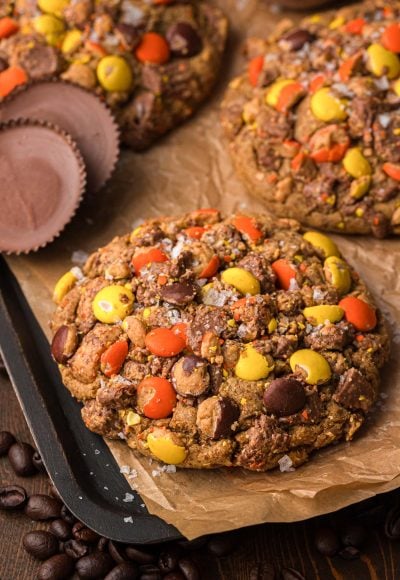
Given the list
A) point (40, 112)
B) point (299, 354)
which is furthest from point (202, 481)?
point (40, 112)

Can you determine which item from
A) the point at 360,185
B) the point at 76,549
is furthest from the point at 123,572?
the point at 360,185

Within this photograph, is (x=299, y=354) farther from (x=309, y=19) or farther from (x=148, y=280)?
(x=309, y=19)

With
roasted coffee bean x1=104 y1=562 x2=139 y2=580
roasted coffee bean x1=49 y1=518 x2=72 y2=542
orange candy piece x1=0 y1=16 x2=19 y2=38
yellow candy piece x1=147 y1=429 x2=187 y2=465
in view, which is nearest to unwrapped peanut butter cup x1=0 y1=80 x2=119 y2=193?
orange candy piece x1=0 y1=16 x2=19 y2=38

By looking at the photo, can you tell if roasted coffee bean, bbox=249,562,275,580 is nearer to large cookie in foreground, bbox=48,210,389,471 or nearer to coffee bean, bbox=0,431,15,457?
large cookie in foreground, bbox=48,210,389,471

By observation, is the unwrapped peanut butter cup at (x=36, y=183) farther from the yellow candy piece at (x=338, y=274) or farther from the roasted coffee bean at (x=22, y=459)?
the yellow candy piece at (x=338, y=274)

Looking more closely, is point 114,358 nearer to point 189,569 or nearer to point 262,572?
point 189,569

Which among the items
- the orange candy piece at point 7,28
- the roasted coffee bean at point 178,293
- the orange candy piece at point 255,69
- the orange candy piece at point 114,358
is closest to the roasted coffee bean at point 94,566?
the orange candy piece at point 114,358
